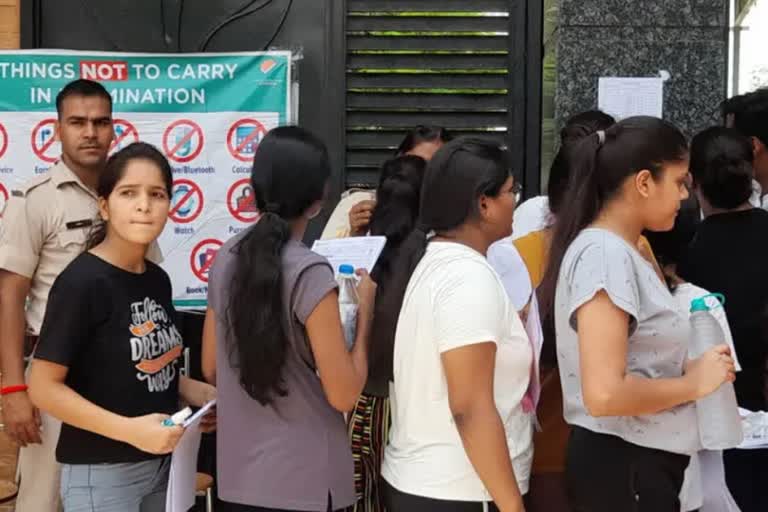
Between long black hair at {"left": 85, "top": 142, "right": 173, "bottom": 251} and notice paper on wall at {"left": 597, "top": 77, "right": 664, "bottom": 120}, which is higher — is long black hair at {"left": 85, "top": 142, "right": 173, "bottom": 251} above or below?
below

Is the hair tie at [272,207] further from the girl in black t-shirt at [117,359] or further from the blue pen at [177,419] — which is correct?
the blue pen at [177,419]

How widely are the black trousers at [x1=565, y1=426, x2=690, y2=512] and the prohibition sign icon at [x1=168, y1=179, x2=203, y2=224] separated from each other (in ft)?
9.53

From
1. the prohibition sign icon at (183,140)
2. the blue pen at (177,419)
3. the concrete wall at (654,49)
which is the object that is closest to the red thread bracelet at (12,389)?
the blue pen at (177,419)

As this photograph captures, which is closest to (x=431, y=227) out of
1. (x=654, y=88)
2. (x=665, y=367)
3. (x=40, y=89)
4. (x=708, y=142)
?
(x=665, y=367)

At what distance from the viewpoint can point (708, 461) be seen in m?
2.85

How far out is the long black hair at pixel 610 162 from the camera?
253cm

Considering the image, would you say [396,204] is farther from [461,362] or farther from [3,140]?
[3,140]

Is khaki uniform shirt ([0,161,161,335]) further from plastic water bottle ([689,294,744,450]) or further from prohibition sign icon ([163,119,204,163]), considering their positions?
plastic water bottle ([689,294,744,450])

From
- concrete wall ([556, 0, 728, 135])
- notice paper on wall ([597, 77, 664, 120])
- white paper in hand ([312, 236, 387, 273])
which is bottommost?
white paper in hand ([312, 236, 387, 273])

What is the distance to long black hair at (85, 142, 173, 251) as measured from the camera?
3070 mm

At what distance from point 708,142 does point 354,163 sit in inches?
78.9

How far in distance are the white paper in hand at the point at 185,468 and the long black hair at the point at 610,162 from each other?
3.51 feet

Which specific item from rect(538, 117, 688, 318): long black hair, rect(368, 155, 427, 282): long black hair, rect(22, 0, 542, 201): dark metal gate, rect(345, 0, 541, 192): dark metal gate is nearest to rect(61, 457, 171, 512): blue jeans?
rect(368, 155, 427, 282): long black hair

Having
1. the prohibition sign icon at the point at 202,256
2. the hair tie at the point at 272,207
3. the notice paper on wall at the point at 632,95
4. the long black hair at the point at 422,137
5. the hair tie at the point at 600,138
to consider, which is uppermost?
the notice paper on wall at the point at 632,95
